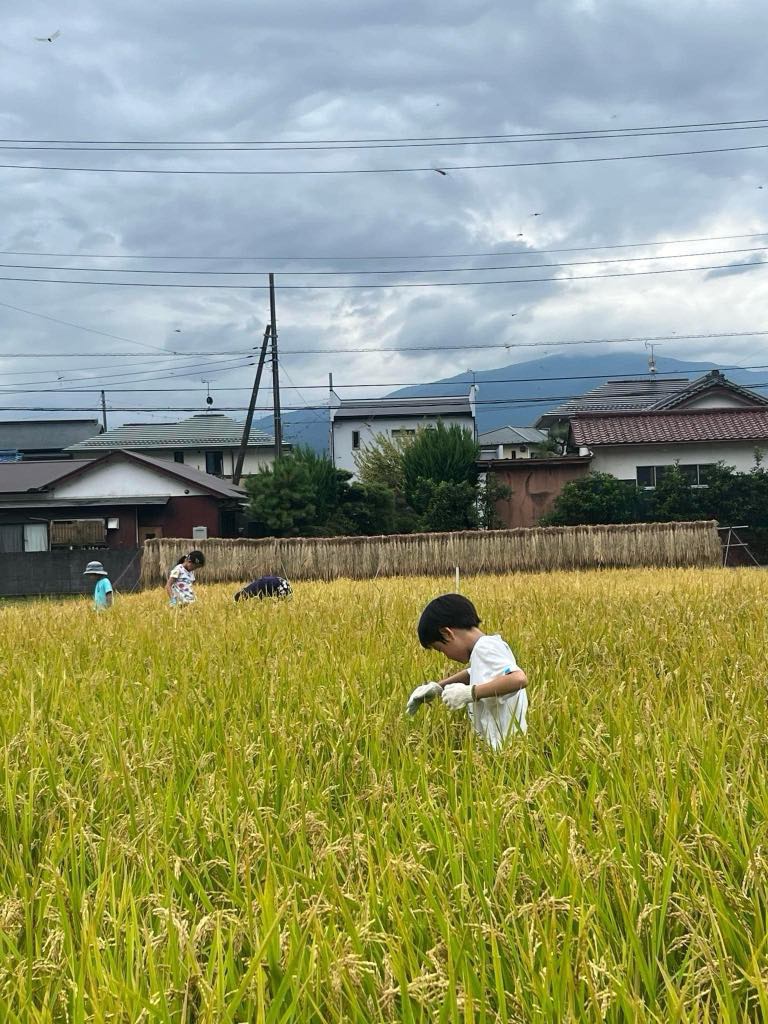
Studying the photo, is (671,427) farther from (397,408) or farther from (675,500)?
(397,408)

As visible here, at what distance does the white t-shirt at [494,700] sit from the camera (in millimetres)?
4188

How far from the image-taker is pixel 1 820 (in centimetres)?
356

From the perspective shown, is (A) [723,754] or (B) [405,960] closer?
(B) [405,960]

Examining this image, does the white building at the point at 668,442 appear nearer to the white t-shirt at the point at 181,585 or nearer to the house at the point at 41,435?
the white t-shirt at the point at 181,585

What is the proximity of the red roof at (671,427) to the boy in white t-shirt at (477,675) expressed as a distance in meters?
31.8

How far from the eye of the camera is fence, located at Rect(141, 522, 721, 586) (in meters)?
24.5

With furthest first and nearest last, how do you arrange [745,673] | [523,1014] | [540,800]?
[745,673] < [540,800] < [523,1014]

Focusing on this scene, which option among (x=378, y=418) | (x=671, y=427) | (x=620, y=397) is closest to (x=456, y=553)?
(x=671, y=427)

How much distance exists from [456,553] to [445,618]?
20486 mm

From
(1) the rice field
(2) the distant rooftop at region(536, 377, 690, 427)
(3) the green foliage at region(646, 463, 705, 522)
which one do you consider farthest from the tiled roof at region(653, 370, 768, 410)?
(1) the rice field

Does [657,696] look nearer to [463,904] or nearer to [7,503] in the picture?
[463,904]

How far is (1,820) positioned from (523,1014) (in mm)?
2266

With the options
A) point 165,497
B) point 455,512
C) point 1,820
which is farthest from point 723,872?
point 165,497

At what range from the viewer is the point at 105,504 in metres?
35.9
